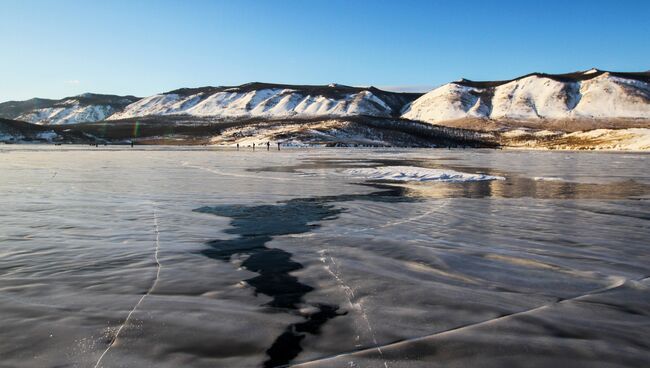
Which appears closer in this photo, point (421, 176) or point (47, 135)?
point (421, 176)

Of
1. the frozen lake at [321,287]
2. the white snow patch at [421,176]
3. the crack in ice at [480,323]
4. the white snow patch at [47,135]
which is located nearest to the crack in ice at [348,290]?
the frozen lake at [321,287]

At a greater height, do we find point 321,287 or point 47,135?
point 47,135

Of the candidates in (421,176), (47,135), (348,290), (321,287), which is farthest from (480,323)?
(47,135)

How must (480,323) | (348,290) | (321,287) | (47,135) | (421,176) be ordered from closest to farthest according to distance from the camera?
(480,323)
(348,290)
(321,287)
(421,176)
(47,135)

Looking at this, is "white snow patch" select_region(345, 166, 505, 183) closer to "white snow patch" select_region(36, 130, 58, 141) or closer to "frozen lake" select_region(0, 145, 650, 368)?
"frozen lake" select_region(0, 145, 650, 368)

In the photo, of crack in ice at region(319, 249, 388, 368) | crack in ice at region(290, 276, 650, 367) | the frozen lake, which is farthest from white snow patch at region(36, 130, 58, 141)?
crack in ice at region(290, 276, 650, 367)

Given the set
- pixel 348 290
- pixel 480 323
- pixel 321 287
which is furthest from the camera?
pixel 321 287

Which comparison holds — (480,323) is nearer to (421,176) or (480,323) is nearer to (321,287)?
(321,287)

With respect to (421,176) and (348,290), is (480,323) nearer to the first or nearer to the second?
(348,290)

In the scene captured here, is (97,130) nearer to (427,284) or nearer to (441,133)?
(441,133)

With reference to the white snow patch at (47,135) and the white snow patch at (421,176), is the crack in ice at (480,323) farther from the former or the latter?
the white snow patch at (47,135)
